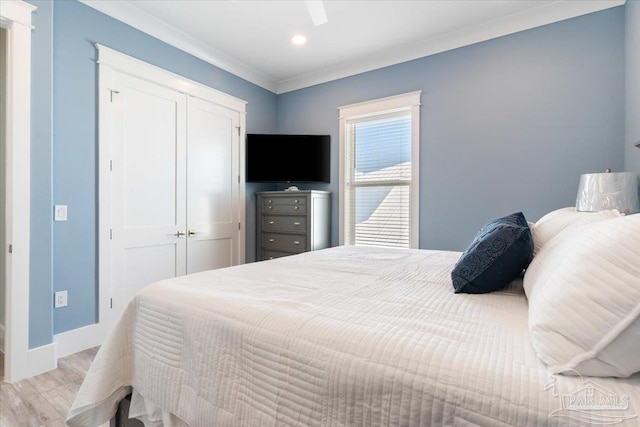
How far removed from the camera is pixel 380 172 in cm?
371

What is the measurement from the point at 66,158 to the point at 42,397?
1623 mm

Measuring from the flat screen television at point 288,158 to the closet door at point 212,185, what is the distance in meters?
0.22

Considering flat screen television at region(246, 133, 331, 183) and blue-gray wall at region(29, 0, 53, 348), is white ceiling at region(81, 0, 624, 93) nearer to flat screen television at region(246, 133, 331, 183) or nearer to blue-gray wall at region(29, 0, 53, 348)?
blue-gray wall at region(29, 0, 53, 348)

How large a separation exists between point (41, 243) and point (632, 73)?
4.39m

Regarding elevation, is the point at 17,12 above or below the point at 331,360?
above

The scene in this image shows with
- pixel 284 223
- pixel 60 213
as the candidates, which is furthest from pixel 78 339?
pixel 284 223

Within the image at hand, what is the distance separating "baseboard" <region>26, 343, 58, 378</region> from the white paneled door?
55 cm

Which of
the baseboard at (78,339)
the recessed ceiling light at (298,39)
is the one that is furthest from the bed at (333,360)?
the recessed ceiling light at (298,39)

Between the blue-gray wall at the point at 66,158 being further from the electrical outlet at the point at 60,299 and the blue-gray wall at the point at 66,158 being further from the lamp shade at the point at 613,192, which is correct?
the lamp shade at the point at 613,192

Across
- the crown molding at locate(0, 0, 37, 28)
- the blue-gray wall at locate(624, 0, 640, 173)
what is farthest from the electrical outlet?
the blue-gray wall at locate(624, 0, 640, 173)

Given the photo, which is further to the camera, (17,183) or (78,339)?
(78,339)

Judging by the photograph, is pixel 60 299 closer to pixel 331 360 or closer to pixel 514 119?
pixel 331 360

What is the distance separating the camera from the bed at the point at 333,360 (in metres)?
0.63

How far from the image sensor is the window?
11.4 ft
